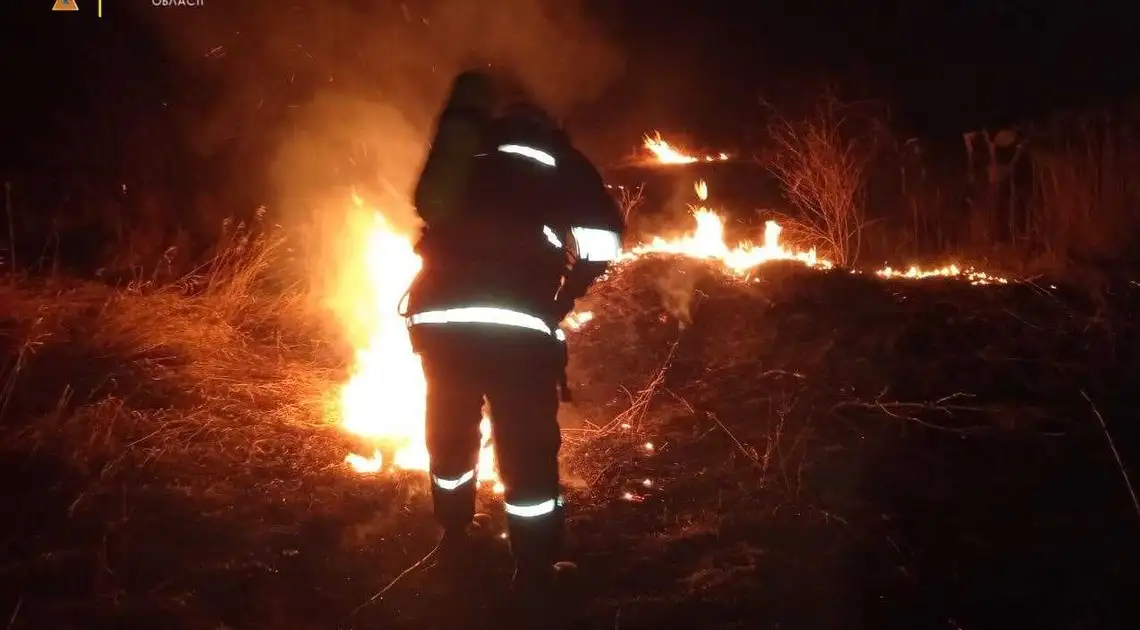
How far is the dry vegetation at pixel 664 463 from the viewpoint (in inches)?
123

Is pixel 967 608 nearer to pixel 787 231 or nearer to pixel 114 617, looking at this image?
pixel 114 617

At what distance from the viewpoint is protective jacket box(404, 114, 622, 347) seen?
3012mm

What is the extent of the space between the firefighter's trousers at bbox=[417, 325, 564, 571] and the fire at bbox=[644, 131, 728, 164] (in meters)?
10.5

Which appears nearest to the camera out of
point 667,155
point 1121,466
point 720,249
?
point 1121,466

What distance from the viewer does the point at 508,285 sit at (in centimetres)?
302

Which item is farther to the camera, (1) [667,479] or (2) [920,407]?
(2) [920,407]

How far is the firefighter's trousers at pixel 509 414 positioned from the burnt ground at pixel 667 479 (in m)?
0.35

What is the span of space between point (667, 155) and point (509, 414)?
11.0m

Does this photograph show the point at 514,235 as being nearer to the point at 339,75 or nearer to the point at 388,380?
the point at 388,380

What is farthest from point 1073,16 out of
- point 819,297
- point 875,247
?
point 819,297

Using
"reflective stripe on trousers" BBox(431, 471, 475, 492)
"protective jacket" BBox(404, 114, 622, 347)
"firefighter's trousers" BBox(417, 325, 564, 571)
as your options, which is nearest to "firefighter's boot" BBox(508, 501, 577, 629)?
"firefighter's trousers" BBox(417, 325, 564, 571)

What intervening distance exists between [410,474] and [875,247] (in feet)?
20.0

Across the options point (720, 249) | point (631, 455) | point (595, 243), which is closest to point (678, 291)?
point (720, 249)

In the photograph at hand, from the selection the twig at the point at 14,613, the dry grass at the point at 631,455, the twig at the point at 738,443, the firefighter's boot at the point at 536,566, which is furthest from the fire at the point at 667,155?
the twig at the point at 14,613
